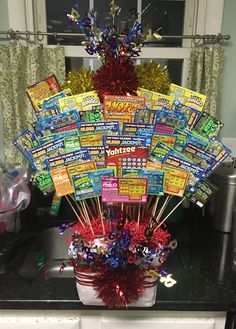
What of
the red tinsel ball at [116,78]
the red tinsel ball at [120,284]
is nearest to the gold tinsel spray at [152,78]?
the red tinsel ball at [116,78]

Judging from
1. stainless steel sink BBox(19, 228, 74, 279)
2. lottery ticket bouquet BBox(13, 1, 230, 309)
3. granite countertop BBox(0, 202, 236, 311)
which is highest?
lottery ticket bouquet BBox(13, 1, 230, 309)

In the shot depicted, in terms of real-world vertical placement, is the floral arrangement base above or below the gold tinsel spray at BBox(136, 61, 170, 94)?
below

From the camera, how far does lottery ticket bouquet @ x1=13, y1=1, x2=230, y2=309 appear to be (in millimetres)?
A: 772

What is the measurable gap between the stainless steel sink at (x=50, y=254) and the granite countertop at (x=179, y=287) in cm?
5

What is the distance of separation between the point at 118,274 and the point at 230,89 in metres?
1.31

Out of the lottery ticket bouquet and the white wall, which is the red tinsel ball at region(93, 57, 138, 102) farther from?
the white wall

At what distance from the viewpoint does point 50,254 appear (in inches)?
50.7

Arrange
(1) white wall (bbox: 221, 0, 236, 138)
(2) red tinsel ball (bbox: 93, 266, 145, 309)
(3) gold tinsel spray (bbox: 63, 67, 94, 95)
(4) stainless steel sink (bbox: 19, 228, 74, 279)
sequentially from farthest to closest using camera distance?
(1) white wall (bbox: 221, 0, 236, 138)
(4) stainless steel sink (bbox: 19, 228, 74, 279)
(3) gold tinsel spray (bbox: 63, 67, 94, 95)
(2) red tinsel ball (bbox: 93, 266, 145, 309)

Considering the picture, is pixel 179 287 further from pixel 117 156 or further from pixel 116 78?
pixel 116 78

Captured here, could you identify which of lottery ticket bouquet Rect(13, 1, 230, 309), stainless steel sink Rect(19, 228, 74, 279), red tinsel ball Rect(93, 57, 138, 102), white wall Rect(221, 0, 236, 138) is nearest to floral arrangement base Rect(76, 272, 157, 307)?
lottery ticket bouquet Rect(13, 1, 230, 309)

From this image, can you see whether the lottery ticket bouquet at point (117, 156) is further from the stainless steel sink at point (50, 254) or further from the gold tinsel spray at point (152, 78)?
the stainless steel sink at point (50, 254)

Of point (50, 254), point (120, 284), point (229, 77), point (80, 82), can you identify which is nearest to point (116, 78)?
point (80, 82)

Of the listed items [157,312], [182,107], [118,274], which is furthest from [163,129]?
[157,312]

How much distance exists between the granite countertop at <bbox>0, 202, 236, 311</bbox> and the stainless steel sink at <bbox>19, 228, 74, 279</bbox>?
52mm
